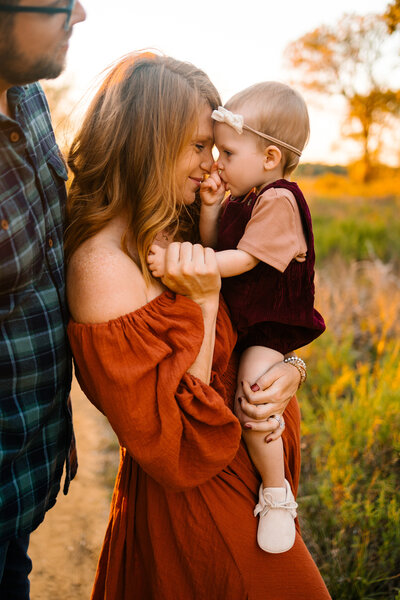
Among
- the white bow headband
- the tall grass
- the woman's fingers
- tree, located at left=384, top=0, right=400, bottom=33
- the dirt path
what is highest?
tree, located at left=384, top=0, right=400, bottom=33

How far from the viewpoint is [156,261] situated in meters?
1.66

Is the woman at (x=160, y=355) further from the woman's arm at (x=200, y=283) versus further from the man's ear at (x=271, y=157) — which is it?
the man's ear at (x=271, y=157)

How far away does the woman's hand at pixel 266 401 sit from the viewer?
5.78 ft

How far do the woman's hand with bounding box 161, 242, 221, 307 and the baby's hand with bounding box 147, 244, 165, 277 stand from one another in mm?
23

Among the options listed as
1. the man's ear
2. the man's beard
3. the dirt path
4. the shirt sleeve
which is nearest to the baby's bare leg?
the shirt sleeve

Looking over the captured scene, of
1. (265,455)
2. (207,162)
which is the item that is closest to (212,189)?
(207,162)

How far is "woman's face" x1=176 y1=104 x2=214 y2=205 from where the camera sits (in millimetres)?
1768

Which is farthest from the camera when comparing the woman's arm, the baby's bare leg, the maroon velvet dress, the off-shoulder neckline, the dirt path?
the dirt path

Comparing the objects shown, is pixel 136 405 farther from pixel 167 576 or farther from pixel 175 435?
pixel 167 576

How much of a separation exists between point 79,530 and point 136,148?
2.52 meters

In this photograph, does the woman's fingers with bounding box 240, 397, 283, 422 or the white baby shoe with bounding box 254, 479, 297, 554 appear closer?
the white baby shoe with bounding box 254, 479, 297, 554

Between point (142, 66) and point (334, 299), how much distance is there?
3675 millimetres

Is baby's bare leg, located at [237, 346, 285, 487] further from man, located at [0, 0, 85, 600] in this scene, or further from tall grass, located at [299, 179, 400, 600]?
tall grass, located at [299, 179, 400, 600]

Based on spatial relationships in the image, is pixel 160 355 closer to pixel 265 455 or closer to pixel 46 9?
pixel 265 455
